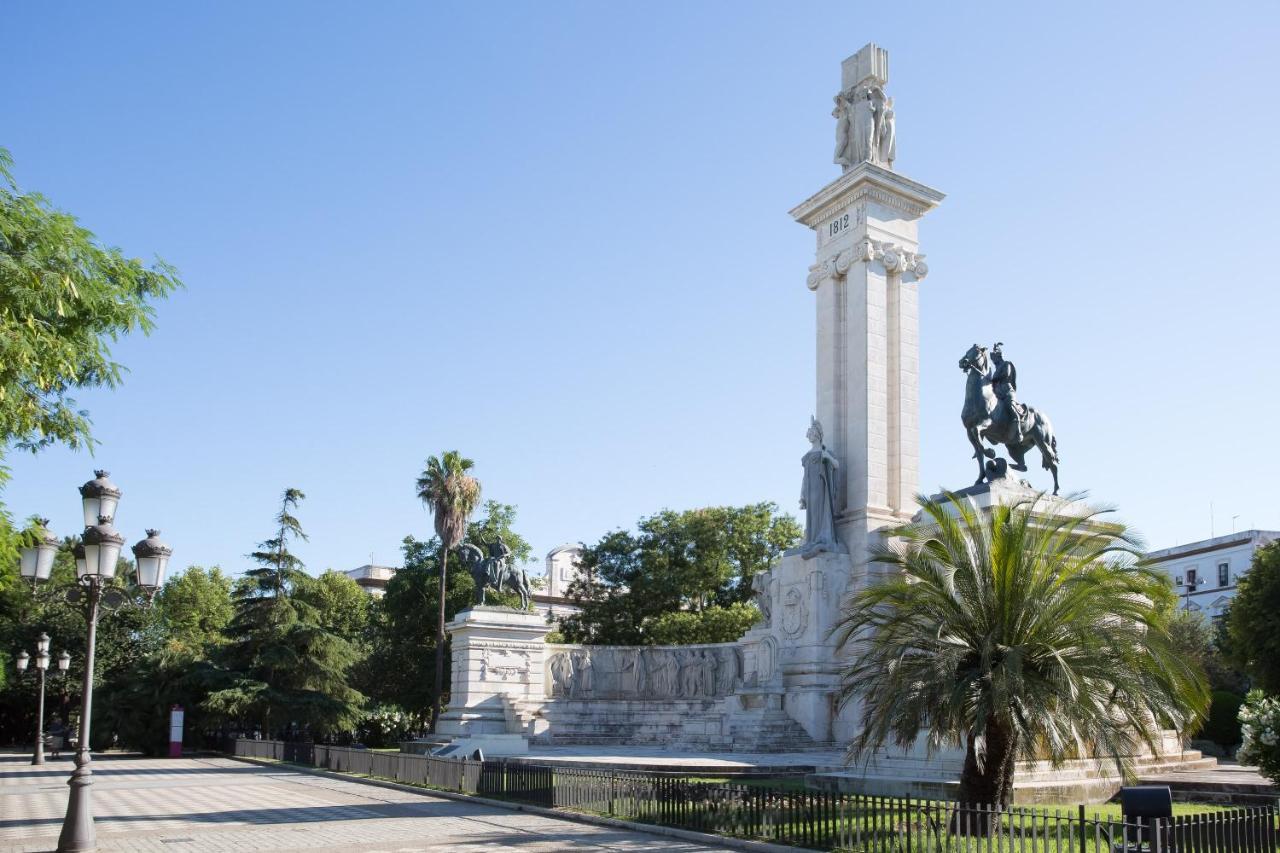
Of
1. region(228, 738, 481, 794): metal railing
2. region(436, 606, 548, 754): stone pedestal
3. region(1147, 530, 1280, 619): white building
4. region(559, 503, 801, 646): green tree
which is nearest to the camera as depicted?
region(228, 738, 481, 794): metal railing

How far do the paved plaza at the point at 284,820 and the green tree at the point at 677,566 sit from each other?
26071 millimetres

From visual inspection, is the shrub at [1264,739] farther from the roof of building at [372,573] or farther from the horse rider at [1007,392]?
the roof of building at [372,573]

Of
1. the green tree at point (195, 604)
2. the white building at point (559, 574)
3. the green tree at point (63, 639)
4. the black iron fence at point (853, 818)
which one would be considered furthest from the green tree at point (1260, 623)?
the white building at point (559, 574)

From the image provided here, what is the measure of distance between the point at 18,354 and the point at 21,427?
6.44ft

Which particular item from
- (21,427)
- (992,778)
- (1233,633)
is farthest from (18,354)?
(1233,633)

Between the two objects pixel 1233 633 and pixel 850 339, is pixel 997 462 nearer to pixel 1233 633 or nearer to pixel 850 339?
pixel 850 339

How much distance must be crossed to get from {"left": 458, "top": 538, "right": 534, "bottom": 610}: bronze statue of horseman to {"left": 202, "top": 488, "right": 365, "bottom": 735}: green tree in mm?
5490

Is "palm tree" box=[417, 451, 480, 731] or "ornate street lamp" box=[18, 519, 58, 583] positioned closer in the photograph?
"ornate street lamp" box=[18, 519, 58, 583]

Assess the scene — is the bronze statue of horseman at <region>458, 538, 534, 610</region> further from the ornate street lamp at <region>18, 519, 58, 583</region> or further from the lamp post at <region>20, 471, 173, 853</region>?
the ornate street lamp at <region>18, 519, 58, 583</region>

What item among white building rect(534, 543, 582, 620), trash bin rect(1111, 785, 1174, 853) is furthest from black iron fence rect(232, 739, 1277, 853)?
white building rect(534, 543, 582, 620)

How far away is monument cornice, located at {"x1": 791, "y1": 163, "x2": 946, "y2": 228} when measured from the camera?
99.7 ft

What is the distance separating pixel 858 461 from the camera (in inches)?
1148

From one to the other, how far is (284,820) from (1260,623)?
77.7 ft

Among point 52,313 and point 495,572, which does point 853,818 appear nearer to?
point 52,313
